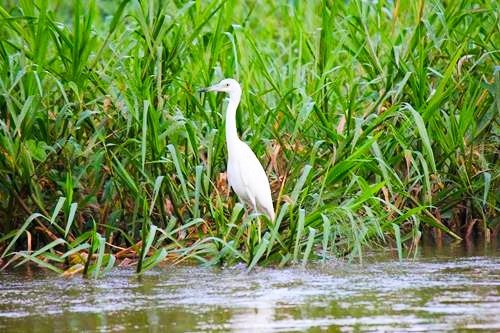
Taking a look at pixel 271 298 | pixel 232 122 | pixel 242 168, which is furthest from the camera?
pixel 232 122

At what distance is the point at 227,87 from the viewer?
270 inches

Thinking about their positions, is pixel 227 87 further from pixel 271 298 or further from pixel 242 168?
pixel 271 298

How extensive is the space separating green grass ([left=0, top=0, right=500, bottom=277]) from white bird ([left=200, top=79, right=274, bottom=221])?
3.3 inches

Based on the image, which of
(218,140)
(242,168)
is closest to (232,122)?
(218,140)

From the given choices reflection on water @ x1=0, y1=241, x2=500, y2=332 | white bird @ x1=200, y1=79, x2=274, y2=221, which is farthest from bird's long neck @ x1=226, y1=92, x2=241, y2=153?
reflection on water @ x1=0, y1=241, x2=500, y2=332

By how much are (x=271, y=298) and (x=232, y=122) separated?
164 cm

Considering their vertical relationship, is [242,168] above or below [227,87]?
below

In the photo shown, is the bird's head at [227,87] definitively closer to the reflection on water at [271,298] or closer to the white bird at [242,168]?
the white bird at [242,168]

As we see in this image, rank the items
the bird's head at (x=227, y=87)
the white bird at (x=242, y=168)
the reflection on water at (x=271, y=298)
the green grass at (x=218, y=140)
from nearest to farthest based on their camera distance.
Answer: the reflection on water at (x=271, y=298)
the green grass at (x=218, y=140)
the white bird at (x=242, y=168)
the bird's head at (x=227, y=87)

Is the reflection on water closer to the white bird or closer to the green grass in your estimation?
the green grass

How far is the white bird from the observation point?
21.9ft

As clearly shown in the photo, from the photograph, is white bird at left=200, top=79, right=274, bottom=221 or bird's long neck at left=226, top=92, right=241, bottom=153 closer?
white bird at left=200, top=79, right=274, bottom=221

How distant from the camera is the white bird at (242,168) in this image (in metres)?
6.66

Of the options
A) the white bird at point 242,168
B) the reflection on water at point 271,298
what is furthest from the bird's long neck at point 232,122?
the reflection on water at point 271,298
